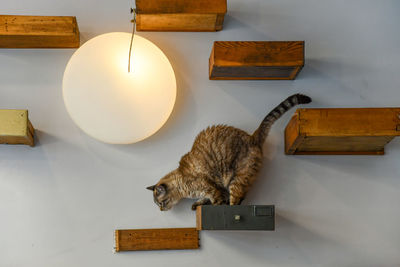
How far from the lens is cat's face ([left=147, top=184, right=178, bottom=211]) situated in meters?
2.01

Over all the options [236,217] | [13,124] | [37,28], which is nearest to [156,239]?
[236,217]

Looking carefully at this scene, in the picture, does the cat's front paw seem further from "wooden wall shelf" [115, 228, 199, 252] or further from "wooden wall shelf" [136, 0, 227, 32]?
"wooden wall shelf" [136, 0, 227, 32]

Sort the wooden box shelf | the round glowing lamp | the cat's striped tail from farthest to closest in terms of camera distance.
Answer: the cat's striped tail → the round glowing lamp → the wooden box shelf

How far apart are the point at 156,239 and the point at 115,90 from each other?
74 centimetres

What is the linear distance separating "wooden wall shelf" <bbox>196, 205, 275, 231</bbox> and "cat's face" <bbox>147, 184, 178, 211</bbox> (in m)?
0.21

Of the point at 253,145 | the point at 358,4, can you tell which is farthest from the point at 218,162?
the point at 358,4

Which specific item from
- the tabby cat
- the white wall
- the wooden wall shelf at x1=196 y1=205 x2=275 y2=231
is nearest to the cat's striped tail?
the tabby cat

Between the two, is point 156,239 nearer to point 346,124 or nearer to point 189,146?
point 189,146

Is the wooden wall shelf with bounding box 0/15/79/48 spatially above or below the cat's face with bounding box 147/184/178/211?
above

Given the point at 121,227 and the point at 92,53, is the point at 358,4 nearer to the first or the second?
the point at 92,53

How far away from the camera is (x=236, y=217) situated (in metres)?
1.87

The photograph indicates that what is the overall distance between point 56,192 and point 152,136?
21.1 inches

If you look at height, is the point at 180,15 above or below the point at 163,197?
above

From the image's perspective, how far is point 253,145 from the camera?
A: 205cm
